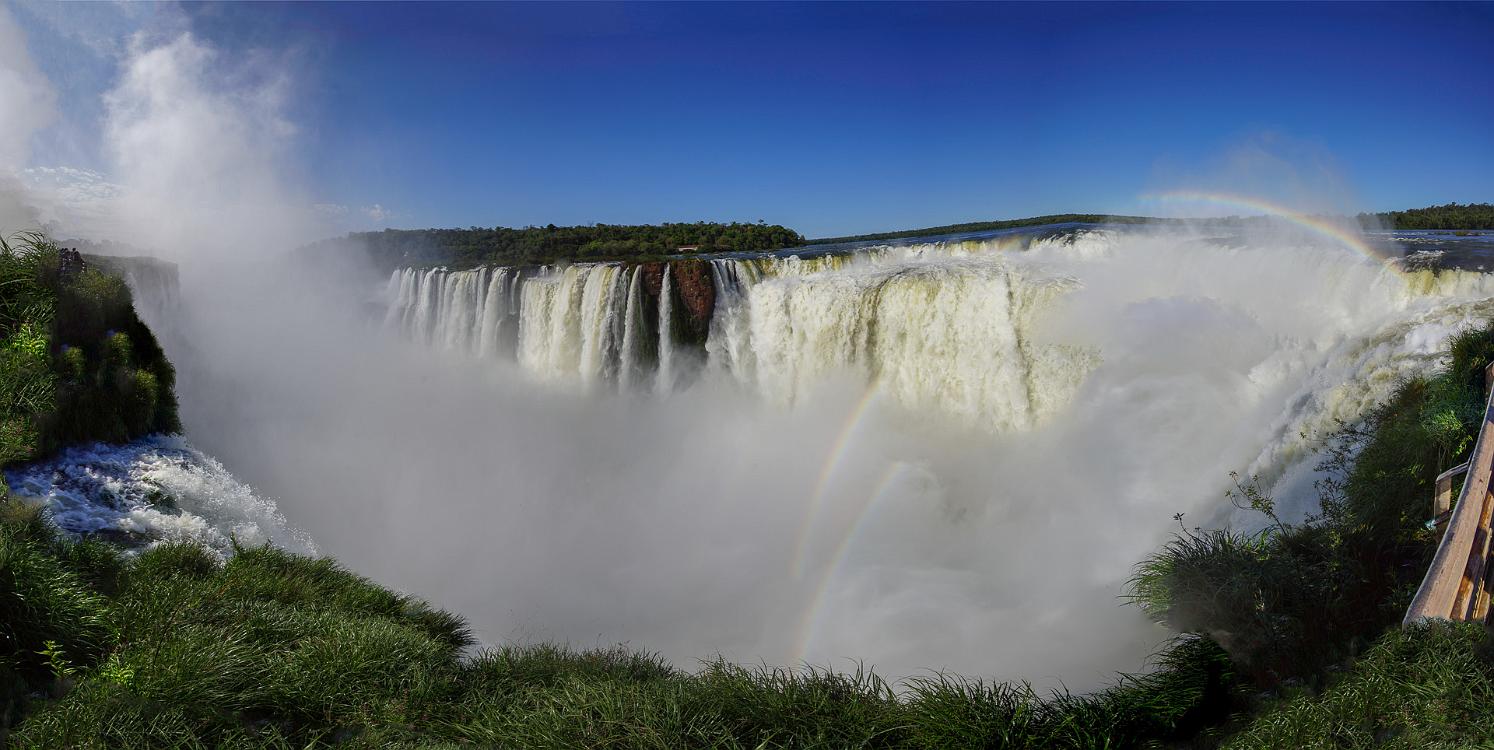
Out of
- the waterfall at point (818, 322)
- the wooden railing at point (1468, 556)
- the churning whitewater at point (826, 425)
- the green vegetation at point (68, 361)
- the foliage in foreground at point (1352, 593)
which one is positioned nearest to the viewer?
the wooden railing at point (1468, 556)

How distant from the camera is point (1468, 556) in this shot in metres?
2.96

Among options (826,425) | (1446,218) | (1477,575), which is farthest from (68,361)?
(1446,218)

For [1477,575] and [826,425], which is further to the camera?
[826,425]

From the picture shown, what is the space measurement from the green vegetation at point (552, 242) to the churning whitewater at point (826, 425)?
562 inches

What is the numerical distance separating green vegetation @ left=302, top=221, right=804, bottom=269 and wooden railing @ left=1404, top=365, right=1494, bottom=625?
32.8 metres

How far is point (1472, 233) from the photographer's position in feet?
57.0

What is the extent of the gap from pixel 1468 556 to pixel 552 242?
176 feet

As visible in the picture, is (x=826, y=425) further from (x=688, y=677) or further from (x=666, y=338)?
(x=688, y=677)

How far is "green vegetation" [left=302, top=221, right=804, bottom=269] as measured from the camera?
1490 inches

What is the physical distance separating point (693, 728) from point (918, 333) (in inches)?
555

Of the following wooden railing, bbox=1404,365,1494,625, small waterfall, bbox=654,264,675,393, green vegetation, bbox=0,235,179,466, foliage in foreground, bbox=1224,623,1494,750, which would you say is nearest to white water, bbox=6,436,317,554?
green vegetation, bbox=0,235,179,466

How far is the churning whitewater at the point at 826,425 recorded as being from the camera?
9766mm

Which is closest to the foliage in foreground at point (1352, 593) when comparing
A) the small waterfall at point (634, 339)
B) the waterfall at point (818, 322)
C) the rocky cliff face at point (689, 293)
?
the waterfall at point (818, 322)

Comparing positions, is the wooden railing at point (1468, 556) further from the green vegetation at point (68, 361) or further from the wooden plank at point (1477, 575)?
the green vegetation at point (68, 361)
